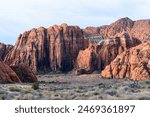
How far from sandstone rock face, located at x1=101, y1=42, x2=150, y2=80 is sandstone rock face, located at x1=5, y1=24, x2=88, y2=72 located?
51173mm

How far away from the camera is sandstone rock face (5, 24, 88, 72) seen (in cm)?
15200

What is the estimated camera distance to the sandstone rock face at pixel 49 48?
499ft

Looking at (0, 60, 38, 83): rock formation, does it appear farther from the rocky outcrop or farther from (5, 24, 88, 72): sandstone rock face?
(5, 24, 88, 72): sandstone rock face

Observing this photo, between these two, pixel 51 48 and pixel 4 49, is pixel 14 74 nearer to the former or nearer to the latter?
pixel 51 48

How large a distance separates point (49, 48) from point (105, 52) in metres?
28.9

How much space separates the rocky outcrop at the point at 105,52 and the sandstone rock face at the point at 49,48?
14775 mm

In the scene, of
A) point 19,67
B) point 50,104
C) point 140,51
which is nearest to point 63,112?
point 50,104

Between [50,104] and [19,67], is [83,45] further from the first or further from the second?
[50,104]

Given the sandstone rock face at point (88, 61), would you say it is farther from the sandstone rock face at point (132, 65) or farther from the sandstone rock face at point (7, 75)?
the sandstone rock face at point (7, 75)

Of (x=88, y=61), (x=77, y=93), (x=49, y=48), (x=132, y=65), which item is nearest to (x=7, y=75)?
(x=77, y=93)

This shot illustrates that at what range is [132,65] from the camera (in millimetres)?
92562

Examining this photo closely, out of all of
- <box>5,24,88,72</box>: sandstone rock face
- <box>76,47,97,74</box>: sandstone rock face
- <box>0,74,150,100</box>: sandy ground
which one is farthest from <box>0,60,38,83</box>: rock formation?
<box>5,24,88,72</box>: sandstone rock face

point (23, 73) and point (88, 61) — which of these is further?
point (88, 61)

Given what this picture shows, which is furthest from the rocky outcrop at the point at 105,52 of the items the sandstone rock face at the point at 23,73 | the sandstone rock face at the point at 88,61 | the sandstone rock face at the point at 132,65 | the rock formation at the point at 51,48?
the sandstone rock face at the point at 23,73
